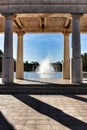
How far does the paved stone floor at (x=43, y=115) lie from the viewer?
34.5ft

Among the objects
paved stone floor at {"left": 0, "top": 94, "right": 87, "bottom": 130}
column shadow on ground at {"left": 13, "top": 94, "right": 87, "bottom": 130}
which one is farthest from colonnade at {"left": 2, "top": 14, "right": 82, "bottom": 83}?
column shadow on ground at {"left": 13, "top": 94, "right": 87, "bottom": 130}

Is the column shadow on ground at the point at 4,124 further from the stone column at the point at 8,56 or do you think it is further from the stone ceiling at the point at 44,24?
the stone ceiling at the point at 44,24

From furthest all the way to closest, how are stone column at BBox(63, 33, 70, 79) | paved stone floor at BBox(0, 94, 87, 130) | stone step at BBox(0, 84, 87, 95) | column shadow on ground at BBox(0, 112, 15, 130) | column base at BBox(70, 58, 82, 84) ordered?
1. stone column at BBox(63, 33, 70, 79)
2. column base at BBox(70, 58, 82, 84)
3. stone step at BBox(0, 84, 87, 95)
4. paved stone floor at BBox(0, 94, 87, 130)
5. column shadow on ground at BBox(0, 112, 15, 130)

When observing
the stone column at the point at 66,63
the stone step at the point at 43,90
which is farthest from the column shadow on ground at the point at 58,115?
the stone column at the point at 66,63

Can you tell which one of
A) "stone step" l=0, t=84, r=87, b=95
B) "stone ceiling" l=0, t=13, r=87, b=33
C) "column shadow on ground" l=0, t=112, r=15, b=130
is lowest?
"column shadow on ground" l=0, t=112, r=15, b=130

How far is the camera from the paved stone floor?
34.5 feet

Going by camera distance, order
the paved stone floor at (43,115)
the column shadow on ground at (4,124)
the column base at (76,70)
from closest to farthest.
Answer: the column shadow on ground at (4,124)
the paved stone floor at (43,115)
the column base at (76,70)

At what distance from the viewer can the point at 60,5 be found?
2609 cm

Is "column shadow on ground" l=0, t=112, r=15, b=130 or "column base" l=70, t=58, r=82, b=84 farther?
"column base" l=70, t=58, r=82, b=84

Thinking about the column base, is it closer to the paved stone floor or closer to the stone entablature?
the stone entablature

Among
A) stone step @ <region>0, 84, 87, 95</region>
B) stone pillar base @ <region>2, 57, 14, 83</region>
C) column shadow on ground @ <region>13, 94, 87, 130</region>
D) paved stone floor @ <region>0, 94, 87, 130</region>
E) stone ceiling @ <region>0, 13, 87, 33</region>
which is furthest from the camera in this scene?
stone ceiling @ <region>0, 13, 87, 33</region>

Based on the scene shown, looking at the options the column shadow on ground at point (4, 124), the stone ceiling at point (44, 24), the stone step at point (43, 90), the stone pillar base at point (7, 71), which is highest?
the stone ceiling at point (44, 24)

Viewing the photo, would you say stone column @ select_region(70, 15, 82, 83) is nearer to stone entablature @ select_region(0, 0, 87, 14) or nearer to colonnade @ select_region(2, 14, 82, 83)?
colonnade @ select_region(2, 14, 82, 83)

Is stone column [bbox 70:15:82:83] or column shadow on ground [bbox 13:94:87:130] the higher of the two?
stone column [bbox 70:15:82:83]
